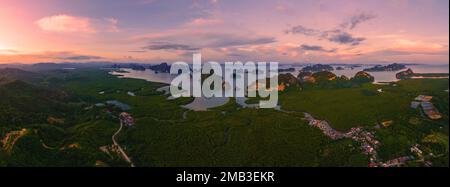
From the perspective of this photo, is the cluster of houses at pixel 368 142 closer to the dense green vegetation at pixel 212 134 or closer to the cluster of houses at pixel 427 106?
the dense green vegetation at pixel 212 134

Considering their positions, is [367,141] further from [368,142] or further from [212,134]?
[212,134]

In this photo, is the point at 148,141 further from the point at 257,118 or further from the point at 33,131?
the point at 257,118

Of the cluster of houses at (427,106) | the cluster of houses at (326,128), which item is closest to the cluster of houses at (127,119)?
the cluster of houses at (326,128)

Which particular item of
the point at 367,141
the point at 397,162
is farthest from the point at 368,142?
the point at 397,162

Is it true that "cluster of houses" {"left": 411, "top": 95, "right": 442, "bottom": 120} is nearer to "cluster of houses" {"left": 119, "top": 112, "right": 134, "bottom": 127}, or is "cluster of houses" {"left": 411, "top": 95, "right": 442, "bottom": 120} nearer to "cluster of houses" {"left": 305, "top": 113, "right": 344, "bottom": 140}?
"cluster of houses" {"left": 305, "top": 113, "right": 344, "bottom": 140}
